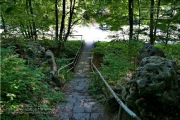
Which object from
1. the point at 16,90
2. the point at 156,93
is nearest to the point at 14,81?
the point at 16,90

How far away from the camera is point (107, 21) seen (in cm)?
1177

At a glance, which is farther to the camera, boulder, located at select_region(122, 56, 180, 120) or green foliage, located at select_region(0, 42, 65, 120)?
green foliage, located at select_region(0, 42, 65, 120)

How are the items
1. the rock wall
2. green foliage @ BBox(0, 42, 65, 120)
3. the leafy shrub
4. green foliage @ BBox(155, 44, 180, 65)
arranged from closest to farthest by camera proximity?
1. the rock wall
2. green foliage @ BBox(0, 42, 65, 120)
3. the leafy shrub
4. green foliage @ BBox(155, 44, 180, 65)

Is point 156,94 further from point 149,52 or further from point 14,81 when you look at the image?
A: point 149,52

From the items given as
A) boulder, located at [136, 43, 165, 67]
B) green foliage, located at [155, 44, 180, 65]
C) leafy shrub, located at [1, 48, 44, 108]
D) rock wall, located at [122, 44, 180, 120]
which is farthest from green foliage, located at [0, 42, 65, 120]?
green foliage, located at [155, 44, 180, 65]

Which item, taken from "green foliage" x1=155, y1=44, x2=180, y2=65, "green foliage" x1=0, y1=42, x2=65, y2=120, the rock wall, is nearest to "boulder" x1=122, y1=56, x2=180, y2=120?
the rock wall

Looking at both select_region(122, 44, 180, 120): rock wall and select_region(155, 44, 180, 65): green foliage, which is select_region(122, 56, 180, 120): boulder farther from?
select_region(155, 44, 180, 65): green foliage

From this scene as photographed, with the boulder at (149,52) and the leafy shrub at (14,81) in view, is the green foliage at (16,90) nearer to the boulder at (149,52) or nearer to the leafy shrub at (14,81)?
the leafy shrub at (14,81)

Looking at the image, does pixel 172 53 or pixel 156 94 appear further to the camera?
pixel 172 53

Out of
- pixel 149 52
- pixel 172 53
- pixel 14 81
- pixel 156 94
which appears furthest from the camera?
pixel 172 53

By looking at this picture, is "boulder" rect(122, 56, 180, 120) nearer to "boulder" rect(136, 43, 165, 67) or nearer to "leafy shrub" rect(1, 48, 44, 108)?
"leafy shrub" rect(1, 48, 44, 108)

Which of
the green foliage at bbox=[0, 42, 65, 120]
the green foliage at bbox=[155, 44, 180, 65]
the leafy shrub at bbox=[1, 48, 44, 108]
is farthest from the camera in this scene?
the green foliage at bbox=[155, 44, 180, 65]

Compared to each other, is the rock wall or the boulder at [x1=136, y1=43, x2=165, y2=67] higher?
the boulder at [x1=136, y1=43, x2=165, y2=67]

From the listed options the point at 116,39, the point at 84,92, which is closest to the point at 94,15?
the point at 116,39
